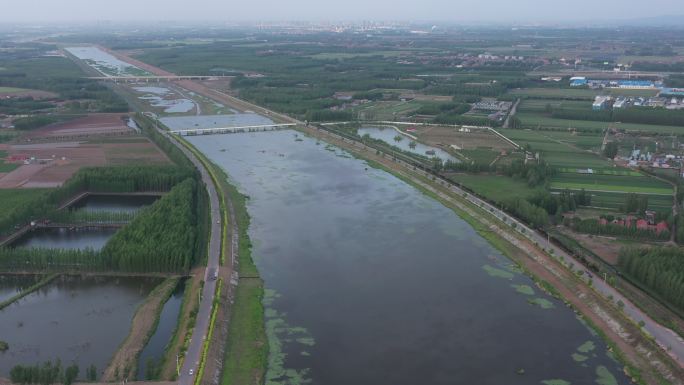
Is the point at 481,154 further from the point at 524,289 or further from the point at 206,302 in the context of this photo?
the point at 206,302

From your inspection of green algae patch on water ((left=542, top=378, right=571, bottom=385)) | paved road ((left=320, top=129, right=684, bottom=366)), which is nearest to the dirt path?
green algae patch on water ((left=542, top=378, right=571, bottom=385))

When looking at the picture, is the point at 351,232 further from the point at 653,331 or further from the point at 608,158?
the point at 608,158

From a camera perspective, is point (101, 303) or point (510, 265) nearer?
point (101, 303)

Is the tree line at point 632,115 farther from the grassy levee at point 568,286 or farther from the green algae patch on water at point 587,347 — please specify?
the green algae patch on water at point 587,347

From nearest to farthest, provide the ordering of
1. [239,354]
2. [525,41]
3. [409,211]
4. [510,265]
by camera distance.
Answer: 1. [239,354]
2. [510,265]
3. [409,211]
4. [525,41]

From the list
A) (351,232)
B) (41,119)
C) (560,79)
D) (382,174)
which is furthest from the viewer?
(560,79)

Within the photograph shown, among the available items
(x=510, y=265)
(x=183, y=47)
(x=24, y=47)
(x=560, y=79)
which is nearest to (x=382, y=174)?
(x=510, y=265)
